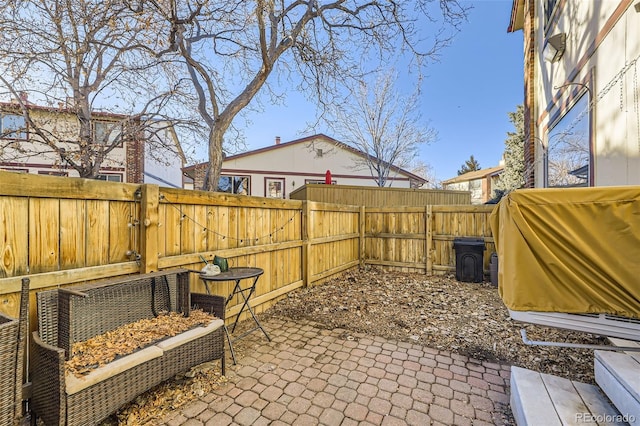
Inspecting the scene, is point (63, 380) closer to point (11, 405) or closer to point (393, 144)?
point (11, 405)

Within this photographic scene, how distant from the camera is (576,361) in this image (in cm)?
279

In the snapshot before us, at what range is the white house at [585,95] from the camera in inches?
116

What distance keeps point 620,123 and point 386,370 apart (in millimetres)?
3699

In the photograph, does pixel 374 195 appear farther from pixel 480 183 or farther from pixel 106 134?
pixel 480 183

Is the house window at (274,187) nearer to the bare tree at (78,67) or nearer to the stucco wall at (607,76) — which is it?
the bare tree at (78,67)

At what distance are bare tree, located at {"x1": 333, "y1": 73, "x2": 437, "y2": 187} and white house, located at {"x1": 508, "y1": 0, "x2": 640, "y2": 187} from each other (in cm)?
801

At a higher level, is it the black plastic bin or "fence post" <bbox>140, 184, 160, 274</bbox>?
"fence post" <bbox>140, 184, 160, 274</bbox>

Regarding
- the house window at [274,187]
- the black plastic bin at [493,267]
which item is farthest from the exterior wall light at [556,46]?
the house window at [274,187]

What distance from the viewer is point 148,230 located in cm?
265

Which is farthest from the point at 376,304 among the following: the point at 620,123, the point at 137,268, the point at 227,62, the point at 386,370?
the point at 227,62

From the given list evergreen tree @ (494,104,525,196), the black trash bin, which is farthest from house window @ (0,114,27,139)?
evergreen tree @ (494,104,525,196)

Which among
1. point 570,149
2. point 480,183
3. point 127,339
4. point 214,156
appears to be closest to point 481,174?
point 480,183

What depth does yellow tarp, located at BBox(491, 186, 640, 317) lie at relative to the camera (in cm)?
175

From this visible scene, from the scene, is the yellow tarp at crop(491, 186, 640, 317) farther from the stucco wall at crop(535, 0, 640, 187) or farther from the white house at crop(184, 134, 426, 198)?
the white house at crop(184, 134, 426, 198)
